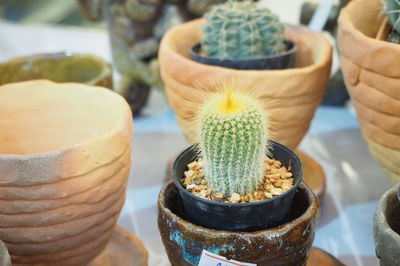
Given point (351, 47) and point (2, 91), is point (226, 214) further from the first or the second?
point (2, 91)

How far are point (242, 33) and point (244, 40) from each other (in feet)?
0.04

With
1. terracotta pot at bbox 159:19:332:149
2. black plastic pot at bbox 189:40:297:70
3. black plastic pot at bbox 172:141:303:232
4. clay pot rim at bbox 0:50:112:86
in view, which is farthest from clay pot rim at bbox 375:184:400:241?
clay pot rim at bbox 0:50:112:86

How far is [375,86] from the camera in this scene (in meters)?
0.82

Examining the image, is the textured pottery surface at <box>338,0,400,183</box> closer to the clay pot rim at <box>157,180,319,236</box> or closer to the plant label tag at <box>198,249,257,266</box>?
the clay pot rim at <box>157,180,319,236</box>

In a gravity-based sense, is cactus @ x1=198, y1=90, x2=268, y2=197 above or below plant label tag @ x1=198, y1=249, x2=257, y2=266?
above

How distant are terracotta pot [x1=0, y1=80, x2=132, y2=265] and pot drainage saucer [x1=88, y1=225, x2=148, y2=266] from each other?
0.04 m

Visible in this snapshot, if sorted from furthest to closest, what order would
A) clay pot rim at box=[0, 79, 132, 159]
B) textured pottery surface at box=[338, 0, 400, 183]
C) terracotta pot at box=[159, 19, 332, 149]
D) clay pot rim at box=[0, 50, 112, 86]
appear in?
clay pot rim at box=[0, 50, 112, 86] → terracotta pot at box=[159, 19, 332, 149] → textured pottery surface at box=[338, 0, 400, 183] → clay pot rim at box=[0, 79, 132, 159]

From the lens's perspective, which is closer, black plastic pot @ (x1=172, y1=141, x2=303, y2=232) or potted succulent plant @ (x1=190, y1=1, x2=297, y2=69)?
black plastic pot @ (x1=172, y1=141, x2=303, y2=232)

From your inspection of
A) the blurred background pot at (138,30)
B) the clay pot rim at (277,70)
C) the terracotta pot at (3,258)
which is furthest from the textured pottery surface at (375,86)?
the terracotta pot at (3,258)

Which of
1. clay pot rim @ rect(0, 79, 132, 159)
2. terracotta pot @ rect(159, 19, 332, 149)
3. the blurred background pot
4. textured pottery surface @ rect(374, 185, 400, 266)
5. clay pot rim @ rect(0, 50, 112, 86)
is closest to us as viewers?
textured pottery surface @ rect(374, 185, 400, 266)

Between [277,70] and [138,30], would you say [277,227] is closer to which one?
[277,70]

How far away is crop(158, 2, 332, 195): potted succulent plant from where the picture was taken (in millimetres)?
904

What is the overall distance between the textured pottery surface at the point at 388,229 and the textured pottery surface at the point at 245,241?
0.27 feet

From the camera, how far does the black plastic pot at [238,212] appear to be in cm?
64
